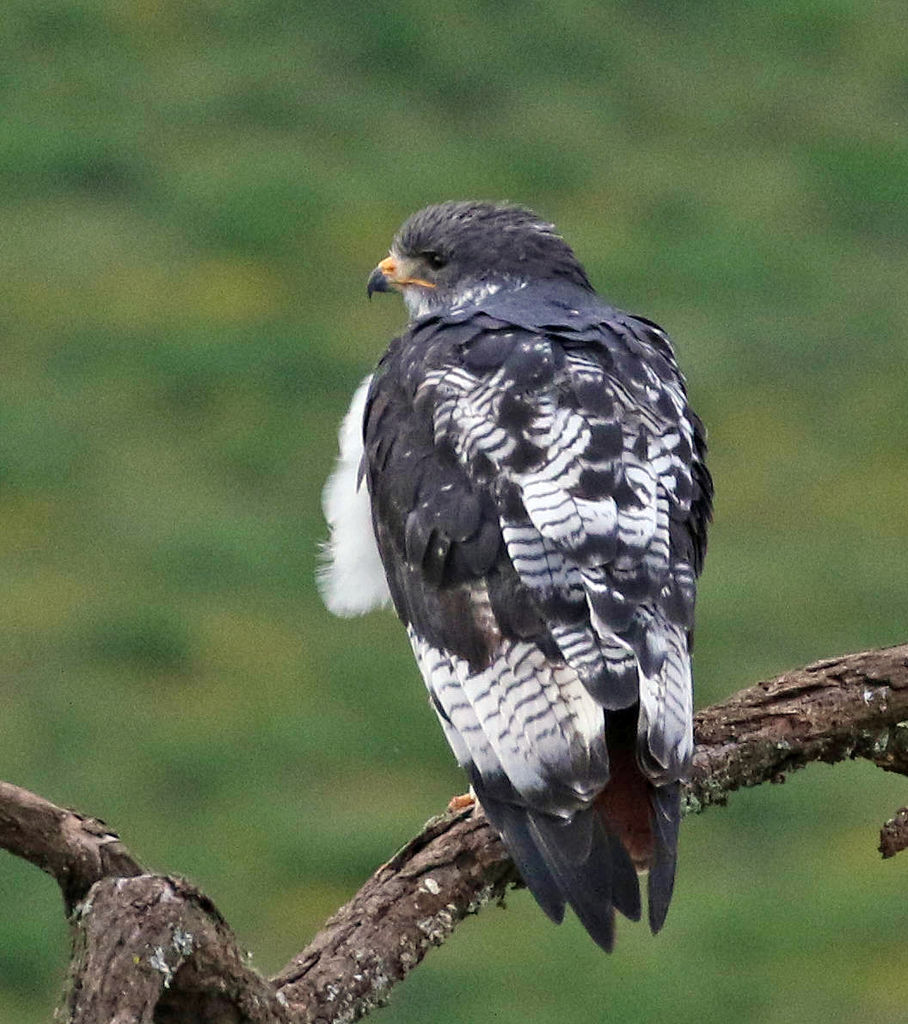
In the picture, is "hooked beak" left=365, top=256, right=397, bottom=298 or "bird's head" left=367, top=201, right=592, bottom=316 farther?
"hooked beak" left=365, top=256, right=397, bottom=298

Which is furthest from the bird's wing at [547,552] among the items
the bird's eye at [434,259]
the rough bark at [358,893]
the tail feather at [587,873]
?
the bird's eye at [434,259]

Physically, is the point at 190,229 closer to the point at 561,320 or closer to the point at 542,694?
the point at 561,320

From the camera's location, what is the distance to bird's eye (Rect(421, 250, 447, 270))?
688 centimetres

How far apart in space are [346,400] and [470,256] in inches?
153

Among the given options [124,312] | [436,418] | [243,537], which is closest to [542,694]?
[436,418]

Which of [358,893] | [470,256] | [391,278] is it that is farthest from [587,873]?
[391,278]

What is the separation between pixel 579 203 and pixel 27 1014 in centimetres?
541

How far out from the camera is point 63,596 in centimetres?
984

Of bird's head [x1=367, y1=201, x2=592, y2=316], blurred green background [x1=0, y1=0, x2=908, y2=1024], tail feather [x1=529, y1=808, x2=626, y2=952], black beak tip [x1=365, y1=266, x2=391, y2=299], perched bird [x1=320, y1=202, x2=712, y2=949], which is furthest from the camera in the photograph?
blurred green background [x1=0, y1=0, x2=908, y2=1024]

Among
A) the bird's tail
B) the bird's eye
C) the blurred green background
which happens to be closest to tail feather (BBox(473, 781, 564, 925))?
the bird's tail

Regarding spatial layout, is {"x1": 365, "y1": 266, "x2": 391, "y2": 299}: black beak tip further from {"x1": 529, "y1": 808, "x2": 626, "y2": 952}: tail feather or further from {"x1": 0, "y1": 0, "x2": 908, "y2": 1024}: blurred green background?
{"x1": 0, "y1": 0, "x2": 908, "y2": 1024}: blurred green background

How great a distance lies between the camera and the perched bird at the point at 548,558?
5020 millimetres

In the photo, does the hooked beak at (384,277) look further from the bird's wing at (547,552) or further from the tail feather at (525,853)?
the tail feather at (525,853)

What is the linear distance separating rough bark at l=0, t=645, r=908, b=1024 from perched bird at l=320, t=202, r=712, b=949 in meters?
0.25
